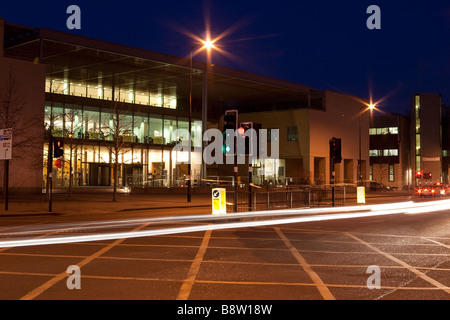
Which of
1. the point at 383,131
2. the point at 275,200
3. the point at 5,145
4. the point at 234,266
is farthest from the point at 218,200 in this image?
the point at 383,131

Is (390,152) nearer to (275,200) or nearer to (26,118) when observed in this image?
(26,118)

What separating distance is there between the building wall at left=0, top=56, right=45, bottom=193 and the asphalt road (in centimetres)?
2400

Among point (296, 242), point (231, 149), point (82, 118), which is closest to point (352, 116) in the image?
point (82, 118)

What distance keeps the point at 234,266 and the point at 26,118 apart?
109 feet

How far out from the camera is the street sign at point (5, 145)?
23.7 meters

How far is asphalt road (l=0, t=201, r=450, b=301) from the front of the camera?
7.62 m

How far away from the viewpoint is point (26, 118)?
39.1m

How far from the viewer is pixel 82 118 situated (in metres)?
50.2

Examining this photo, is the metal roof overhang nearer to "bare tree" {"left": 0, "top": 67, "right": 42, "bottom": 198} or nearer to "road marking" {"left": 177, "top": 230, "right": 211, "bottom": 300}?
"bare tree" {"left": 0, "top": 67, "right": 42, "bottom": 198}

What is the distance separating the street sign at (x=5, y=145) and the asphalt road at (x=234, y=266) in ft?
28.2
